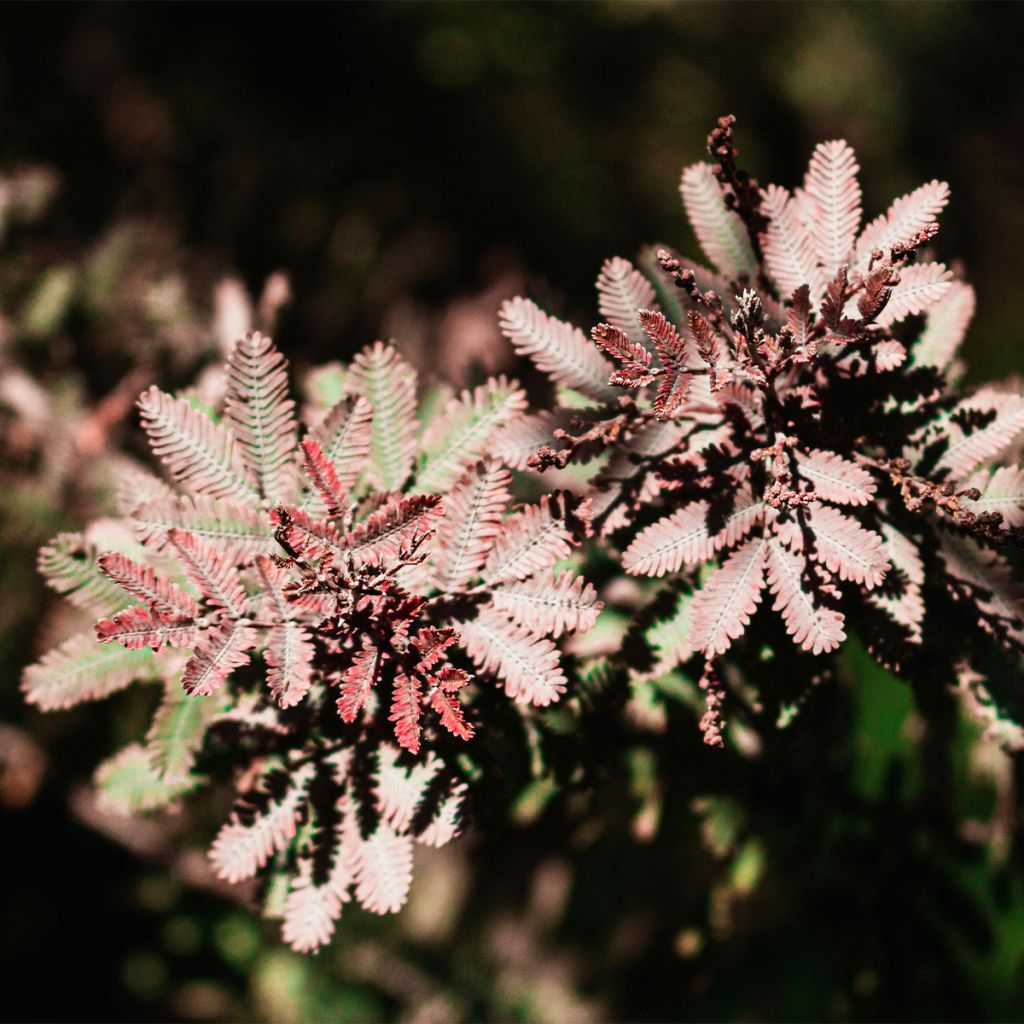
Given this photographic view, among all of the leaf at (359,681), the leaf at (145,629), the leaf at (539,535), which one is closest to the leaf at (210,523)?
the leaf at (145,629)

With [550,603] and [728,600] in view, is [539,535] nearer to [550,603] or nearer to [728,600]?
[550,603]

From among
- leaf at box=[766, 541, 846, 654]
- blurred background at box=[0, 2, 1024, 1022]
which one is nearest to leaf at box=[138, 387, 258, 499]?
blurred background at box=[0, 2, 1024, 1022]

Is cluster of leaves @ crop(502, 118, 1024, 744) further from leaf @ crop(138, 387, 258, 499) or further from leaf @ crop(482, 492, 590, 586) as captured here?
leaf @ crop(138, 387, 258, 499)

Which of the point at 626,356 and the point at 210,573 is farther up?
the point at 626,356

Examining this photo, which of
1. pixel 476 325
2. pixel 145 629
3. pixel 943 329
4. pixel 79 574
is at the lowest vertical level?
pixel 145 629

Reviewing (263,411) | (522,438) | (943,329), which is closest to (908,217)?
(943,329)

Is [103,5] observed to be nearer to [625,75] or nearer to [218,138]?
[218,138]
